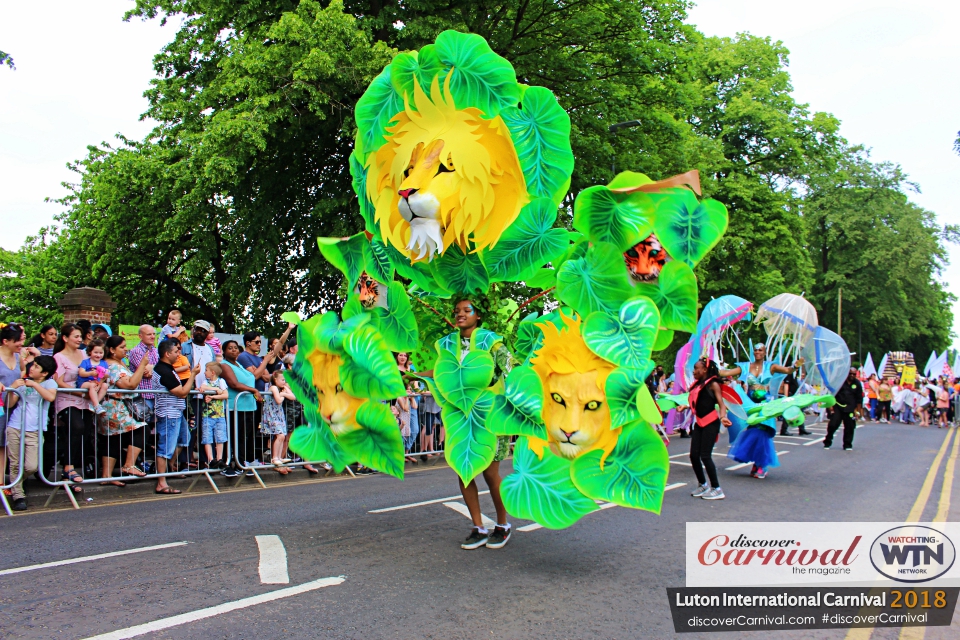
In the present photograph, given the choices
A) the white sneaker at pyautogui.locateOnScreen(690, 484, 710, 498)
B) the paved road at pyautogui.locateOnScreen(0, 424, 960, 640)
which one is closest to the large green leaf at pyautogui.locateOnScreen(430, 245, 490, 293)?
the paved road at pyautogui.locateOnScreen(0, 424, 960, 640)

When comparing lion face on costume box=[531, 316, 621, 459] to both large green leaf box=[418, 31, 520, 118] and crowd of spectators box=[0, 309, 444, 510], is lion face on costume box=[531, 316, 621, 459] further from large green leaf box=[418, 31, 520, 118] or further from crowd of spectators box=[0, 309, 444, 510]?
crowd of spectators box=[0, 309, 444, 510]

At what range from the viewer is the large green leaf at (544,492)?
15.4 feet

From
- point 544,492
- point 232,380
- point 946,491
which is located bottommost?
point 946,491

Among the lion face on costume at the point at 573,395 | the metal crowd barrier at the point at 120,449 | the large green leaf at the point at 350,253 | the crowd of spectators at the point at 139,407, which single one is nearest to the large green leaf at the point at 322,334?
the large green leaf at the point at 350,253

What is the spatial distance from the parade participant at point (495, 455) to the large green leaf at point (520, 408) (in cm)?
27

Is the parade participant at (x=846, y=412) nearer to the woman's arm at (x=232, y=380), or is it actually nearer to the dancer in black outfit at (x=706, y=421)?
the dancer in black outfit at (x=706, y=421)

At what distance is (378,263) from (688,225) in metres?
2.26

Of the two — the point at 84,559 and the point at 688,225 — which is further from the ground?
the point at 688,225

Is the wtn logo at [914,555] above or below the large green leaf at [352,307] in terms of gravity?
below

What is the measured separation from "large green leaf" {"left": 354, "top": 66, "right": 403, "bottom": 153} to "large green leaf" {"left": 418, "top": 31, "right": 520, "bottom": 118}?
0.51m

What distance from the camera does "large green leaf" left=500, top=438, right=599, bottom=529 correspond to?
4.68 m

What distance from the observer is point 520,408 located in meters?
4.85

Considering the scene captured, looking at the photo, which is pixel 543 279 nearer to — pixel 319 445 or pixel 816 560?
pixel 319 445

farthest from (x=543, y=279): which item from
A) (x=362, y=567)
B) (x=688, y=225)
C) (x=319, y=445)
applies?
(x=362, y=567)
